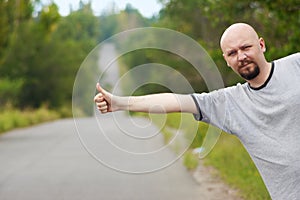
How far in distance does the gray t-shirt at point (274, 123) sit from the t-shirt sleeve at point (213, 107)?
0.04 m

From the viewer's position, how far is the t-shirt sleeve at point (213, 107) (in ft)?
13.2

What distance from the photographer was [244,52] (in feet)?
12.4

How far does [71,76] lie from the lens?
216 ft

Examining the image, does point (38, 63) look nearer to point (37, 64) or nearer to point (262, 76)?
point (37, 64)

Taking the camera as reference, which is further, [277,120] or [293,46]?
[293,46]

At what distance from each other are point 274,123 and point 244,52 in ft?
1.27

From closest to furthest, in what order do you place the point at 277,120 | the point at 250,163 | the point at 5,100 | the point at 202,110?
the point at 277,120 < the point at 202,110 < the point at 250,163 < the point at 5,100

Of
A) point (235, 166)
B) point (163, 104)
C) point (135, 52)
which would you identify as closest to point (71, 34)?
point (235, 166)

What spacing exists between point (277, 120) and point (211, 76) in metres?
1.52

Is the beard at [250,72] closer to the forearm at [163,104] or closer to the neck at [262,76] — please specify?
the neck at [262,76]

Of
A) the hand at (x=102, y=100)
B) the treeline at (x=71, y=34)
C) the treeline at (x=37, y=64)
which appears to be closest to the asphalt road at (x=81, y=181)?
the treeline at (x=71, y=34)

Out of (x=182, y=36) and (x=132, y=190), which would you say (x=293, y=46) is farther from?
(x=182, y=36)

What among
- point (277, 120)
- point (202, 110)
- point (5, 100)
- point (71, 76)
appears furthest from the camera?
point (71, 76)

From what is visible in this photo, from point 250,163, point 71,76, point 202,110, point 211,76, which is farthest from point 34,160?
point 71,76
